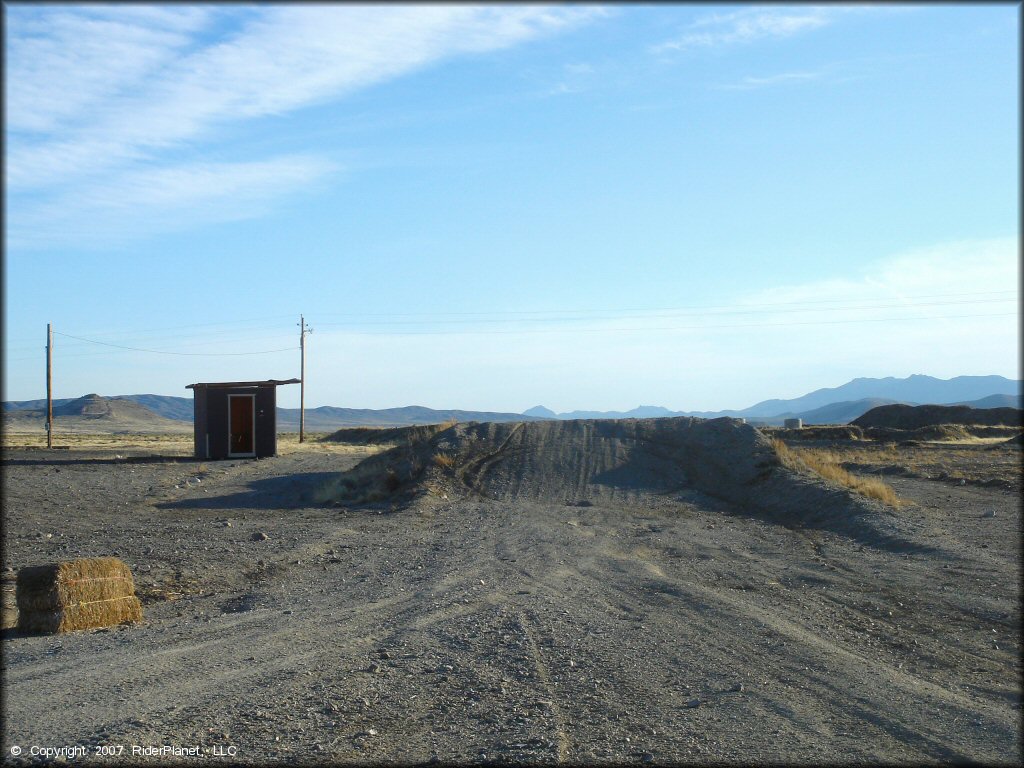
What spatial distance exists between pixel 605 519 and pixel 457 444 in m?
8.69

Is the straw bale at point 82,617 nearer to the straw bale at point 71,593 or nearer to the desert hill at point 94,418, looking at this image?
the straw bale at point 71,593

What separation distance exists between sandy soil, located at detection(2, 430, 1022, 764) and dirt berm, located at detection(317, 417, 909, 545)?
4.68m

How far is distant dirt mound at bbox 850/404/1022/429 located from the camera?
7356cm

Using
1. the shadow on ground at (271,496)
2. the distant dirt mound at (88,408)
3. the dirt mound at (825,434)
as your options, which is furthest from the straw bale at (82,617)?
the distant dirt mound at (88,408)

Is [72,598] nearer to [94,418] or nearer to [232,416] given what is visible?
[232,416]

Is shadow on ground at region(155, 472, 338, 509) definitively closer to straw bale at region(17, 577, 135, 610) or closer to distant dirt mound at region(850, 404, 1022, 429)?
straw bale at region(17, 577, 135, 610)

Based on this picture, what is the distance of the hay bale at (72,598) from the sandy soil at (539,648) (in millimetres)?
226

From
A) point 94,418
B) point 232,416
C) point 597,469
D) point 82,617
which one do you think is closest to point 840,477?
point 597,469

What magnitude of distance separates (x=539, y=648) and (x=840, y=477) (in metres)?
16.9

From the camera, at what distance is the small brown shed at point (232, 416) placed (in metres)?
36.6

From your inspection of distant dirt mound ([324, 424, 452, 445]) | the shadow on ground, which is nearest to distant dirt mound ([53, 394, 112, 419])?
distant dirt mound ([324, 424, 452, 445])

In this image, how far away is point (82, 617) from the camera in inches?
380

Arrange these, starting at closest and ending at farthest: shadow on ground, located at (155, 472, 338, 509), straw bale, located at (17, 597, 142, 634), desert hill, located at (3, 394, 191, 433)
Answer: straw bale, located at (17, 597, 142, 634)
shadow on ground, located at (155, 472, 338, 509)
desert hill, located at (3, 394, 191, 433)

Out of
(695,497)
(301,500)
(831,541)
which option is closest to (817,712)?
(831,541)
